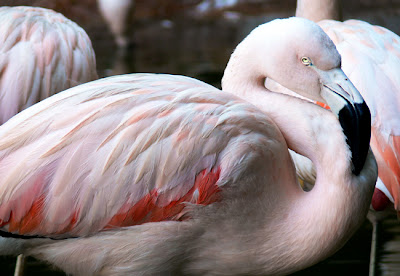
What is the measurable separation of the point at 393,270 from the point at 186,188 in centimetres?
164

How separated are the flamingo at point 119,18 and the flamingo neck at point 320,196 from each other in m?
6.17

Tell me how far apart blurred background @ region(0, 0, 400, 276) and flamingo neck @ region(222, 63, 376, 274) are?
13.5ft

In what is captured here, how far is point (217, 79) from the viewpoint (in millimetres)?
6914

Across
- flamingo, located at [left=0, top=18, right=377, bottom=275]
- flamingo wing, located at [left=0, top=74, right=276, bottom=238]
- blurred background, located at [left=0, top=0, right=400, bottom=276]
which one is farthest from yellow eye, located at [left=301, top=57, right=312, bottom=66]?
blurred background, located at [left=0, top=0, right=400, bottom=276]

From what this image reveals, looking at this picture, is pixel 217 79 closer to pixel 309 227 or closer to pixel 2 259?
pixel 2 259

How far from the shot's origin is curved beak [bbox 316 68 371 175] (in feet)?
7.78

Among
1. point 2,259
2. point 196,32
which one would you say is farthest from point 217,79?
point 2,259

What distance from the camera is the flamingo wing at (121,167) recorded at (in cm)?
241

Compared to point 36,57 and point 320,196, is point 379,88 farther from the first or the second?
point 36,57

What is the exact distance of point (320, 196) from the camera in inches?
95.9

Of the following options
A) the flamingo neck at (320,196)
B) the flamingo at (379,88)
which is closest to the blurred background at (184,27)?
the flamingo at (379,88)

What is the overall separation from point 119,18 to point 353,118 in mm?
6481

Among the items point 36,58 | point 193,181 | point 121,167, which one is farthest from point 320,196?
point 36,58

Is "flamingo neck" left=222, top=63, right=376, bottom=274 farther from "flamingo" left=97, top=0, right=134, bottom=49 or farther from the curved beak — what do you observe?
"flamingo" left=97, top=0, right=134, bottom=49
